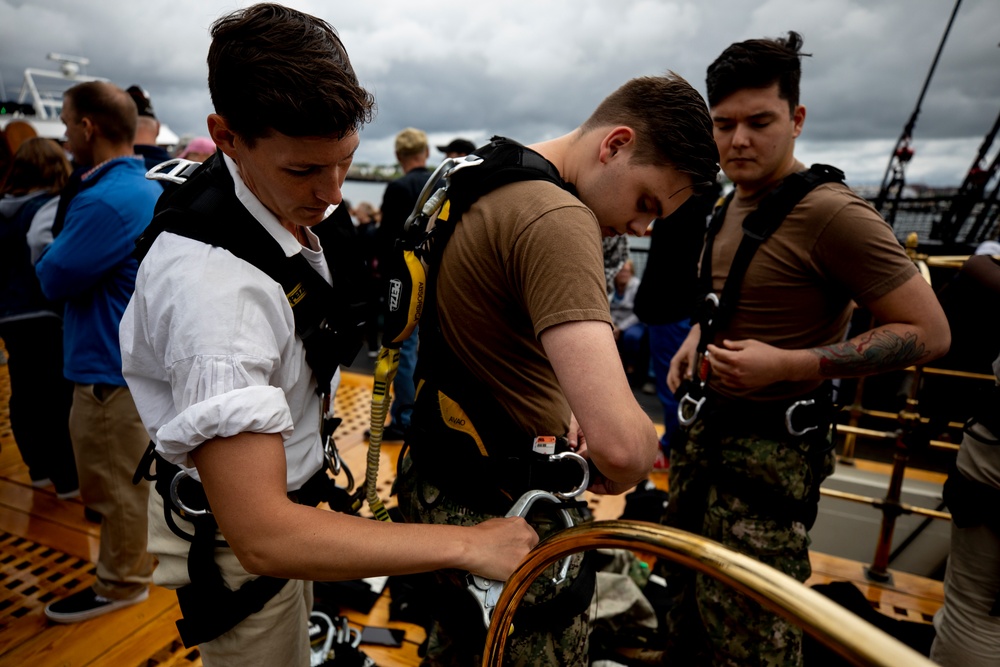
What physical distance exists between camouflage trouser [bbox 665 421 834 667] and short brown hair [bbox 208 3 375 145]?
5.73ft

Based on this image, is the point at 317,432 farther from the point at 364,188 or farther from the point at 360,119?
the point at 364,188

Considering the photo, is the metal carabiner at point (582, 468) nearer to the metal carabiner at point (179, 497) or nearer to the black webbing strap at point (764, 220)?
the metal carabiner at point (179, 497)

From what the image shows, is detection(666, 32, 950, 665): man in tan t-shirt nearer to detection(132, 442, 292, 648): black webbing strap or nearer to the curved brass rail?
the curved brass rail

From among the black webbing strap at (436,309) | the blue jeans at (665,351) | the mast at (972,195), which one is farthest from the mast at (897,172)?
the black webbing strap at (436,309)

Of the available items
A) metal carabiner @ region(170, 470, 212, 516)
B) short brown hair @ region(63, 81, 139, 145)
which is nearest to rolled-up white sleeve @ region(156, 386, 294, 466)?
metal carabiner @ region(170, 470, 212, 516)

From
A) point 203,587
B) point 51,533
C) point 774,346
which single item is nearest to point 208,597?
point 203,587

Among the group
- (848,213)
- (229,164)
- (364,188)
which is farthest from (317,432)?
(364,188)

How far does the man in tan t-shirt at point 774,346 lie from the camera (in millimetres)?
1764

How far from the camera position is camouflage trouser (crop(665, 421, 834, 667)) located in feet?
6.09

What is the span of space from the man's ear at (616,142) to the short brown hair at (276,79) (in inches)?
24.0

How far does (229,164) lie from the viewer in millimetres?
1166

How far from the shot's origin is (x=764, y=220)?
1.90m

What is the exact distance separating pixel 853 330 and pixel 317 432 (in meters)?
4.89

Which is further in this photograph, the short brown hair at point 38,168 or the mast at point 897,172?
the mast at point 897,172
